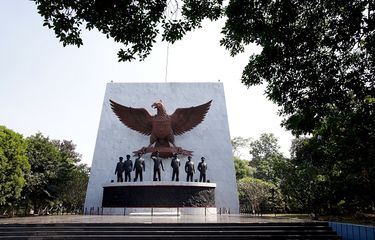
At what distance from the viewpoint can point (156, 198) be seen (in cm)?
1744

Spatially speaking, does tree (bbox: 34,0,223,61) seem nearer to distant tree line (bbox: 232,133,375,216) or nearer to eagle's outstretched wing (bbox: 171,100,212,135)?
distant tree line (bbox: 232,133,375,216)

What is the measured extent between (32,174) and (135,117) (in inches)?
316

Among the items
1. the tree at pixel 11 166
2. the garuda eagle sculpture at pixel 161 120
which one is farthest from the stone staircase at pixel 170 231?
the garuda eagle sculpture at pixel 161 120

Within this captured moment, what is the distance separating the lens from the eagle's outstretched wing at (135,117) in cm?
2284

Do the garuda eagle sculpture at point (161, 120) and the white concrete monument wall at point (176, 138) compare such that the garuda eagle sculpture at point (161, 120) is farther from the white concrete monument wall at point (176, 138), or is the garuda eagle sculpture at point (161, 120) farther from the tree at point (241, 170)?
the tree at point (241, 170)

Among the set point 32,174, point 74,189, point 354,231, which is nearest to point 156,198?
point 354,231

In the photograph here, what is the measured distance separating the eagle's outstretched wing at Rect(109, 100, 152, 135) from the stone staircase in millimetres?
12876

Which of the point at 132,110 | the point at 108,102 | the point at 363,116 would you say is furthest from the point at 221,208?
the point at 363,116

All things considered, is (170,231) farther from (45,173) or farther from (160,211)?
(45,173)

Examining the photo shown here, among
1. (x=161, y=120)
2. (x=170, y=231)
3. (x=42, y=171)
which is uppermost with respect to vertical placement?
(x=161, y=120)

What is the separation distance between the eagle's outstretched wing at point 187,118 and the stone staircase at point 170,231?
42.4ft

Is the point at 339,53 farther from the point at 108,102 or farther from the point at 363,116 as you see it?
the point at 108,102

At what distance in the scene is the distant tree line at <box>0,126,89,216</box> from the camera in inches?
802

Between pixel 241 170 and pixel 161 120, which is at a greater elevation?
pixel 161 120
